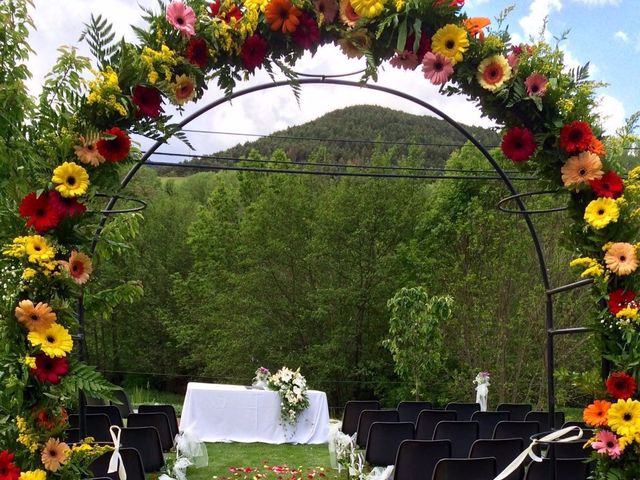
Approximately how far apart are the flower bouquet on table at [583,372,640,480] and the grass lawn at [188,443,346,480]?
4262 millimetres

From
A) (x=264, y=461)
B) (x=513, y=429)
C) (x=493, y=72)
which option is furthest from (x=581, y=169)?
(x=264, y=461)

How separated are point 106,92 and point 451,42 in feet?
4.75

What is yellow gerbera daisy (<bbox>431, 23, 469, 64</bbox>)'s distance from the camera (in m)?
2.86

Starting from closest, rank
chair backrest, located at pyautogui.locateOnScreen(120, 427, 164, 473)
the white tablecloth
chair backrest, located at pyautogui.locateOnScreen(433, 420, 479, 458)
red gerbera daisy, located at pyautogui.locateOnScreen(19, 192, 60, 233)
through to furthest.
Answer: red gerbera daisy, located at pyautogui.locateOnScreen(19, 192, 60, 233) → chair backrest, located at pyautogui.locateOnScreen(120, 427, 164, 473) → chair backrest, located at pyautogui.locateOnScreen(433, 420, 479, 458) → the white tablecloth

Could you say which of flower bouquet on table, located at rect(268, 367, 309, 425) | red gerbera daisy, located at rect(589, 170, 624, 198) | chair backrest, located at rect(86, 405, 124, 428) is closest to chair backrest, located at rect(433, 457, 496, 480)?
red gerbera daisy, located at rect(589, 170, 624, 198)

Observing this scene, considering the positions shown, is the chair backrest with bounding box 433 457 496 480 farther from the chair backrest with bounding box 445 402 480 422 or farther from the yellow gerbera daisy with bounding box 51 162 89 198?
the chair backrest with bounding box 445 402 480 422

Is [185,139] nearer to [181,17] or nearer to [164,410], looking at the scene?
[181,17]

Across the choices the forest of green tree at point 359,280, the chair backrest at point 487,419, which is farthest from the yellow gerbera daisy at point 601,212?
the forest of green tree at point 359,280

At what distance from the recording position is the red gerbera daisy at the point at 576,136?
116 inches

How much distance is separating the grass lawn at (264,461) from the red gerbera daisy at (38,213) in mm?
4695

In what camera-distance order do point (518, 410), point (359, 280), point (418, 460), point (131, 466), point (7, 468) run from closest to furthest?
point (7, 468), point (131, 466), point (418, 460), point (518, 410), point (359, 280)

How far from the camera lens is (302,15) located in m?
2.94

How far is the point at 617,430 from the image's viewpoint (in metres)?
2.64

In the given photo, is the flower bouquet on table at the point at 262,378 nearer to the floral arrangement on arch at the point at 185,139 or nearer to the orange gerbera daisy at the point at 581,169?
the floral arrangement on arch at the point at 185,139
